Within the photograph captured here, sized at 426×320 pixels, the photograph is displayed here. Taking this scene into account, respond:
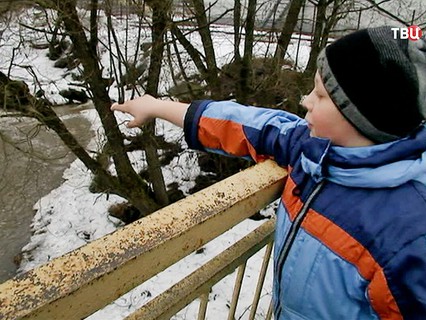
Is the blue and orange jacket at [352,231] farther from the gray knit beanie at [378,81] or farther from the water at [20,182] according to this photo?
the water at [20,182]

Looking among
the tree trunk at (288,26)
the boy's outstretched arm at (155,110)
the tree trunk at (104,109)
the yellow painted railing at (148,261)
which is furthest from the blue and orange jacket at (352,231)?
the tree trunk at (288,26)

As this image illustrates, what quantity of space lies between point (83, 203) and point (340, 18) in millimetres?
5126

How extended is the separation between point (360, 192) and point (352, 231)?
0.09 meters

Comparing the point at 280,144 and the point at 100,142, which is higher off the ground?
the point at 280,144

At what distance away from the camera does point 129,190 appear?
5.94m

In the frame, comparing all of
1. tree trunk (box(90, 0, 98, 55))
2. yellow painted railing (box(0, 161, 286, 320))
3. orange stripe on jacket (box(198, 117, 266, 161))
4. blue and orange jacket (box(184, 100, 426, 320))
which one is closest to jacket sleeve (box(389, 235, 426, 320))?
blue and orange jacket (box(184, 100, 426, 320))

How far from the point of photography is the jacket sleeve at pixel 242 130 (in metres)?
1.16

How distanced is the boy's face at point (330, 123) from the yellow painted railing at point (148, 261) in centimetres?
16

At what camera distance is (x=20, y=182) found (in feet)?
24.9

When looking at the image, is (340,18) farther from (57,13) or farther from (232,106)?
(232,106)

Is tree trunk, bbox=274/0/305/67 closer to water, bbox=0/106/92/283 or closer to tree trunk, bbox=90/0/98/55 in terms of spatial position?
tree trunk, bbox=90/0/98/55

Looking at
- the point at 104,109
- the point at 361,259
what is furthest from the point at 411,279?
the point at 104,109

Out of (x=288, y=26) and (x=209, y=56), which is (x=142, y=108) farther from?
(x=288, y=26)

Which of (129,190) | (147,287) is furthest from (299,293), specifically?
(129,190)
